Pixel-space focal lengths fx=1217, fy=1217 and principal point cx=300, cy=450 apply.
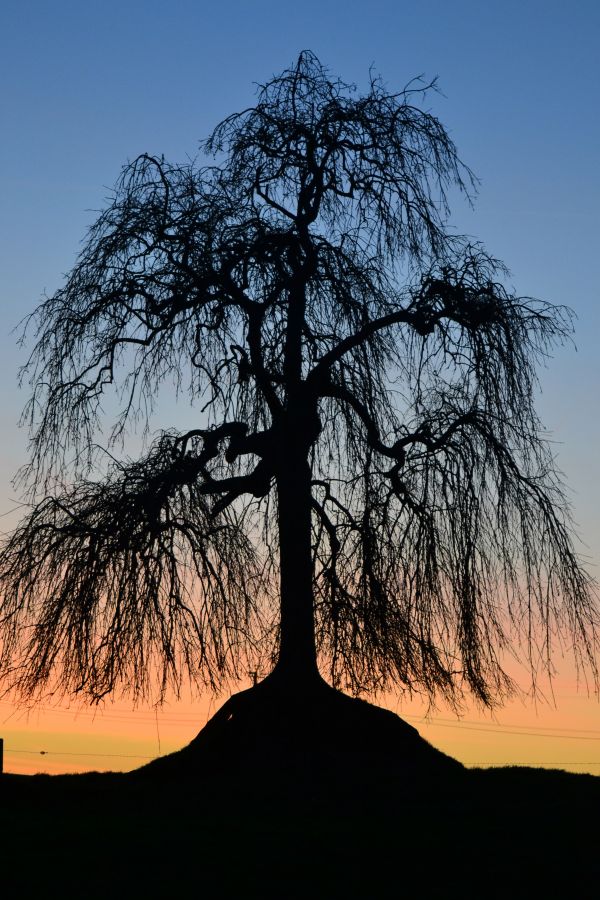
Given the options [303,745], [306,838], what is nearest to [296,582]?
[303,745]

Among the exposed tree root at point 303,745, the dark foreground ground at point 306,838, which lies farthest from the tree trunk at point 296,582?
the dark foreground ground at point 306,838

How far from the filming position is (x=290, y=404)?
1229 centimetres

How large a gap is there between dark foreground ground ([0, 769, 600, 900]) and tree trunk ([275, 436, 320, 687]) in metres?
1.21

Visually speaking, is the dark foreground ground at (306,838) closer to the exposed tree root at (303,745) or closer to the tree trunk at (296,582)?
the exposed tree root at (303,745)

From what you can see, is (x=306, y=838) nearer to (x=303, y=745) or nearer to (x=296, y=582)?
(x=303, y=745)

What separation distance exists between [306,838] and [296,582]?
336 centimetres

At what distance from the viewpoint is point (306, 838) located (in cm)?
989

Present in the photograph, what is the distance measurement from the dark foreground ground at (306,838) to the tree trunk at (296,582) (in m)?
1.21

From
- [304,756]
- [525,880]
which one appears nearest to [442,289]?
[304,756]

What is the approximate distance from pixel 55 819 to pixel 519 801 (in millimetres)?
4425

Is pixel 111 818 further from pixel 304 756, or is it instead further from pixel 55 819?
pixel 304 756

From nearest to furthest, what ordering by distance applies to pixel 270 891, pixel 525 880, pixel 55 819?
pixel 270 891 → pixel 525 880 → pixel 55 819

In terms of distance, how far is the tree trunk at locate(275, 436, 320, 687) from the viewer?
1270cm

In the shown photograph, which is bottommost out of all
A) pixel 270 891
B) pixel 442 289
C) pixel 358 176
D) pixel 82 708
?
pixel 270 891
